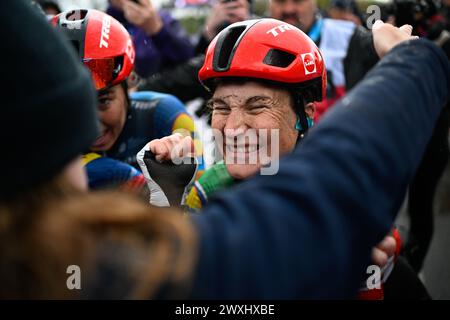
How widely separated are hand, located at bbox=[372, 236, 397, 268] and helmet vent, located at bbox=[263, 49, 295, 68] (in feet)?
3.05

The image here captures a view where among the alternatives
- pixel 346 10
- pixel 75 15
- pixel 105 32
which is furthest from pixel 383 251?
pixel 346 10

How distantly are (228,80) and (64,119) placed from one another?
67.4 inches

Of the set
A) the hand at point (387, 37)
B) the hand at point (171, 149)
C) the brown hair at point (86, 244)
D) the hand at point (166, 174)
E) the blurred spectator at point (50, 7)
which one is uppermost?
the hand at point (387, 37)

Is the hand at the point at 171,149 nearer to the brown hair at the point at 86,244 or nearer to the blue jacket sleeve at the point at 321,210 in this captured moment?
the blue jacket sleeve at the point at 321,210

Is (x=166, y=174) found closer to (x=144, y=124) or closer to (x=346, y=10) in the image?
(x=144, y=124)

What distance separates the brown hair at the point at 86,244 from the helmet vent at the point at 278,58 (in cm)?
170

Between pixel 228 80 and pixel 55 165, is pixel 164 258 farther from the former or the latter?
pixel 228 80

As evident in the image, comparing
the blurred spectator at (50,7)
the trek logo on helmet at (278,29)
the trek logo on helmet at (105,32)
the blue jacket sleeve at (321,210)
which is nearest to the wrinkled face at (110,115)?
the trek logo on helmet at (105,32)

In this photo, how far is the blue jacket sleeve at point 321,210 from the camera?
108 centimetres

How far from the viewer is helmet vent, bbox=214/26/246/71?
2693mm

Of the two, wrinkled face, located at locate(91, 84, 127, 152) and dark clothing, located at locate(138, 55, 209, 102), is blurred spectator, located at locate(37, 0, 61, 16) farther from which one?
wrinkled face, located at locate(91, 84, 127, 152)

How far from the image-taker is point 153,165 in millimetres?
2594
